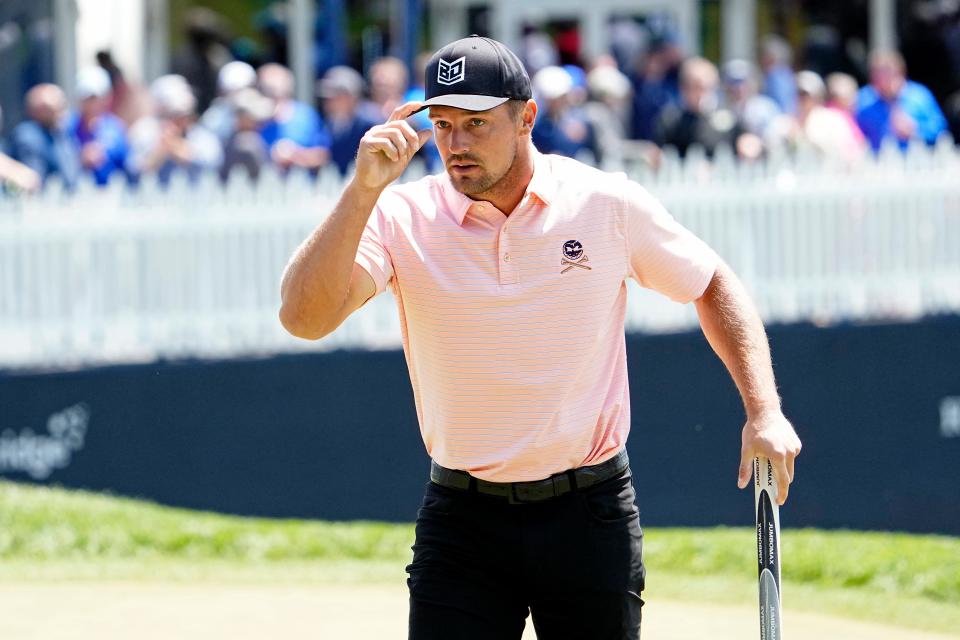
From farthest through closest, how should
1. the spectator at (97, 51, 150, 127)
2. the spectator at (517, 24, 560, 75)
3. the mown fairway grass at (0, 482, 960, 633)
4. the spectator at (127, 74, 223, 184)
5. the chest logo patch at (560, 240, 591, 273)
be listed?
the spectator at (517, 24, 560, 75), the spectator at (97, 51, 150, 127), the spectator at (127, 74, 223, 184), the mown fairway grass at (0, 482, 960, 633), the chest logo patch at (560, 240, 591, 273)

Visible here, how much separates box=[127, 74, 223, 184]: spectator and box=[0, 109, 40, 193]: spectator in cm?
63

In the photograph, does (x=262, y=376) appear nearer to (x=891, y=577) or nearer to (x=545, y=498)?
(x=891, y=577)

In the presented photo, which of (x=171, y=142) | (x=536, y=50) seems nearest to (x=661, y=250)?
(x=171, y=142)

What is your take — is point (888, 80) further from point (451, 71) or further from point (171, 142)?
point (451, 71)

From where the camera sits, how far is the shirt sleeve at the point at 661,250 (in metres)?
4.16

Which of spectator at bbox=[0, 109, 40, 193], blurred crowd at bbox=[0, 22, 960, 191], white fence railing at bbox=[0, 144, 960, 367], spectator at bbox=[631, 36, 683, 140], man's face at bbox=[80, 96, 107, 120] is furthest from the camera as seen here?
spectator at bbox=[631, 36, 683, 140]

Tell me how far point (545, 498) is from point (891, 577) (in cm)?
439

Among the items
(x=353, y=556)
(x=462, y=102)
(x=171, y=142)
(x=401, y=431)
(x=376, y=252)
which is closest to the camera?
(x=462, y=102)

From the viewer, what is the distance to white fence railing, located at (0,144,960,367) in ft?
32.6

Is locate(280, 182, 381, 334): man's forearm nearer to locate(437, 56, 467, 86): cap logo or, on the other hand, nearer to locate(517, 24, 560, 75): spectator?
locate(437, 56, 467, 86): cap logo

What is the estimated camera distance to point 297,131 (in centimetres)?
1148

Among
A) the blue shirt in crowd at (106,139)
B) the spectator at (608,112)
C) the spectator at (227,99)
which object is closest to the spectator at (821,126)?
the spectator at (608,112)

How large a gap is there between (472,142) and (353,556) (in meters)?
5.16

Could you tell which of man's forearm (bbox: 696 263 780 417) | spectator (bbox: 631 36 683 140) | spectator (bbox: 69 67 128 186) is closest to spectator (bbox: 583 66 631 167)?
spectator (bbox: 631 36 683 140)
